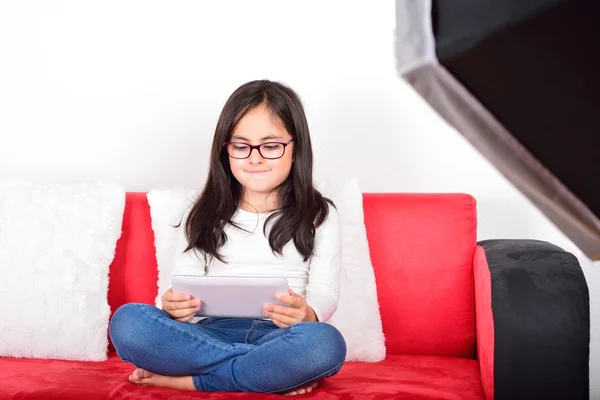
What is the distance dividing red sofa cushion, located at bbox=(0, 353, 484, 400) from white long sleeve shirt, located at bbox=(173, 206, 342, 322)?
7.7 inches

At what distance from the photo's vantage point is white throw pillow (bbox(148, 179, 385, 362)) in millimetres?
1559

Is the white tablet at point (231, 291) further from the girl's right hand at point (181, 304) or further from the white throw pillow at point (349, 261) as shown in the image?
the white throw pillow at point (349, 261)

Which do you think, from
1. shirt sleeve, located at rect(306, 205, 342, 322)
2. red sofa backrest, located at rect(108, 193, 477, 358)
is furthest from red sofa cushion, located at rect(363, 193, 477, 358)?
shirt sleeve, located at rect(306, 205, 342, 322)

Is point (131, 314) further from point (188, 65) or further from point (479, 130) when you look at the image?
point (479, 130)

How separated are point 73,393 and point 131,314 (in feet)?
0.59

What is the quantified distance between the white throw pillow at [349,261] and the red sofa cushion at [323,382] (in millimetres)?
54

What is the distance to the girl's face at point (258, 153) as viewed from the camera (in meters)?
1.57

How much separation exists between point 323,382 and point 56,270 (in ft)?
2.37

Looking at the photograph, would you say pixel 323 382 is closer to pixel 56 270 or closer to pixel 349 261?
pixel 349 261

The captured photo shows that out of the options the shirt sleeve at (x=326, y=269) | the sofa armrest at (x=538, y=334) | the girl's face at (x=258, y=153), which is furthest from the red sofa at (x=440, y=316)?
the girl's face at (x=258, y=153)

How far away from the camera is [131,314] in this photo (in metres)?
1.32

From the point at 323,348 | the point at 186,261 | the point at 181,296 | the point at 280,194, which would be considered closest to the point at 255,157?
the point at 280,194

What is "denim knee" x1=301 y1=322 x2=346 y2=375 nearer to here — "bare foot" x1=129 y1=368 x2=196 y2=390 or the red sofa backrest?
"bare foot" x1=129 y1=368 x2=196 y2=390

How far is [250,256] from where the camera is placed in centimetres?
158
